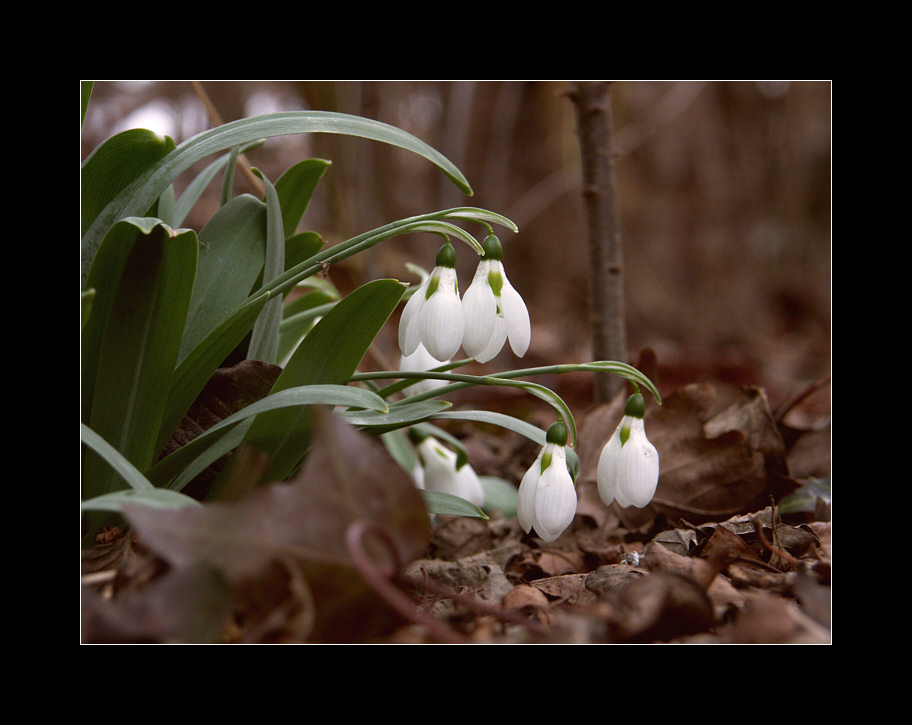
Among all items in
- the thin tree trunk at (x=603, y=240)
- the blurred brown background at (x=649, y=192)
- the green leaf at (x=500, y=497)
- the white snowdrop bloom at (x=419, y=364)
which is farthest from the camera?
the blurred brown background at (x=649, y=192)

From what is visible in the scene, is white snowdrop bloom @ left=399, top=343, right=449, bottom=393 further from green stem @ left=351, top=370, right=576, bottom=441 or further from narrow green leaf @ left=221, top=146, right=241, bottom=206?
narrow green leaf @ left=221, top=146, right=241, bottom=206

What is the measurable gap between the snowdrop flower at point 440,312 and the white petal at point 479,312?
2cm

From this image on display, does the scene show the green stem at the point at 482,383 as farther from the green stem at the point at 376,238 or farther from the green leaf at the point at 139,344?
the green leaf at the point at 139,344

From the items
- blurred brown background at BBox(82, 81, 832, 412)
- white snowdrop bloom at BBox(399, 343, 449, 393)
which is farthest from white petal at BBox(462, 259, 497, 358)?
blurred brown background at BBox(82, 81, 832, 412)

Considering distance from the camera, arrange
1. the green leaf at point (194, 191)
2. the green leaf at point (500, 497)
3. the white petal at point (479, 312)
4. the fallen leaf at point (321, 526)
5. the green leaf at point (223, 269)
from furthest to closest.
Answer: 1. the green leaf at point (500, 497)
2. the green leaf at point (194, 191)
3. the green leaf at point (223, 269)
4. the white petal at point (479, 312)
5. the fallen leaf at point (321, 526)

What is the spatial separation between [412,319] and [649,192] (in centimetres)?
491

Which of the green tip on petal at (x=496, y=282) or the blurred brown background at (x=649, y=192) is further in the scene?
the blurred brown background at (x=649, y=192)

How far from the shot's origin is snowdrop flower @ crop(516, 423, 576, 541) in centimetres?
119

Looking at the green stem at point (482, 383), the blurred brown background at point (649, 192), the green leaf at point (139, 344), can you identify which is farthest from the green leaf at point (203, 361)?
the blurred brown background at point (649, 192)

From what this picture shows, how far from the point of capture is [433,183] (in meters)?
5.29

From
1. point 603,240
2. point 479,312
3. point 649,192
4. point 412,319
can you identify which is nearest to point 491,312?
point 479,312

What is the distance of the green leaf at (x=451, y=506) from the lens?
48.6 inches
